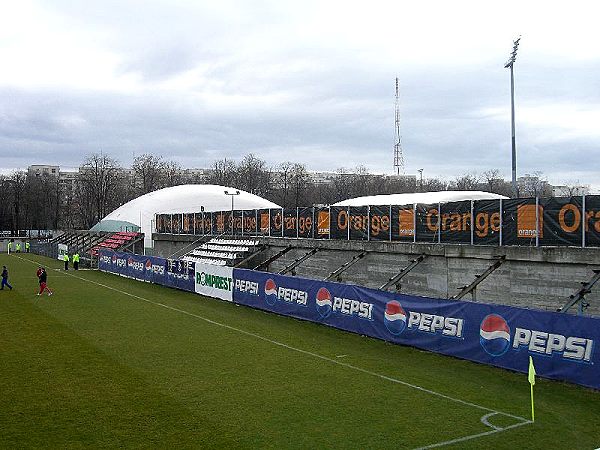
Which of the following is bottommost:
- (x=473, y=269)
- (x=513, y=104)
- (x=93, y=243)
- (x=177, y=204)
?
(x=93, y=243)

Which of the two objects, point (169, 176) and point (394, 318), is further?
point (169, 176)

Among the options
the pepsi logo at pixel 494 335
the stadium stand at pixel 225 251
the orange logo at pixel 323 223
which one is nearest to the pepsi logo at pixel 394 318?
the pepsi logo at pixel 494 335

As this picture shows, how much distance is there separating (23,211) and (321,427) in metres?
124

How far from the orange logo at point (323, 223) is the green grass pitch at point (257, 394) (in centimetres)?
1083

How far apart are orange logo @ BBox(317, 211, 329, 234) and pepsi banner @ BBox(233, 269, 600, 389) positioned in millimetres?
8041

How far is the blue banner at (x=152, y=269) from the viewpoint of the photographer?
3559 cm

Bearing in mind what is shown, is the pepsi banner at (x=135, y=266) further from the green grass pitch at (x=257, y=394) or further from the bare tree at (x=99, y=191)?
the bare tree at (x=99, y=191)

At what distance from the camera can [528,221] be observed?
2147 centimetres

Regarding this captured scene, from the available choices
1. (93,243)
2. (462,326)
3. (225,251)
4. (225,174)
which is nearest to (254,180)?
(225,174)

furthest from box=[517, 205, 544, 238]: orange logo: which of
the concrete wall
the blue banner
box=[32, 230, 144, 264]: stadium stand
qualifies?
box=[32, 230, 144, 264]: stadium stand

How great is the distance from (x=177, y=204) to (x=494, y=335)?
63475 millimetres

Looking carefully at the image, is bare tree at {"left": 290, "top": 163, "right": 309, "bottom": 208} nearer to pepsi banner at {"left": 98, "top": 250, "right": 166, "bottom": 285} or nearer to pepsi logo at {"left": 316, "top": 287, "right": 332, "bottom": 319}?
pepsi banner at {"left": 98, "top": 250, "right": 166, "bottom": 285}

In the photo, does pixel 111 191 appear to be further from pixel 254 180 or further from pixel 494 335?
pixel 494 335

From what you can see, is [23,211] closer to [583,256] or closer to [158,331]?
[158,331]
